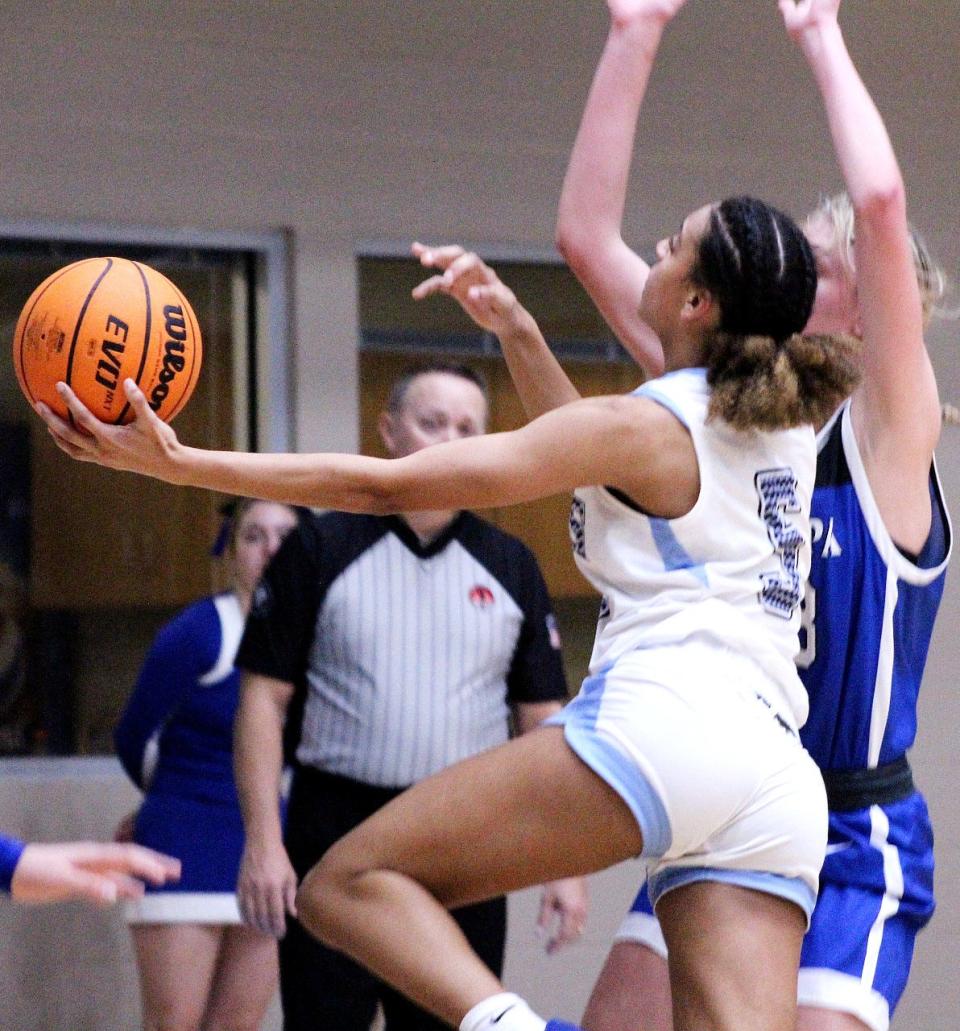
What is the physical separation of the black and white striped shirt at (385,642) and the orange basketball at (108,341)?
1.47m

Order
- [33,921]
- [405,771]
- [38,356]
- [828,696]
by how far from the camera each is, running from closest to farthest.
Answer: [38,356]
[828,696]
[405,771]
[33,921]

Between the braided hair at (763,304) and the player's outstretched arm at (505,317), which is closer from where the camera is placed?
the braided hair at (763,304)

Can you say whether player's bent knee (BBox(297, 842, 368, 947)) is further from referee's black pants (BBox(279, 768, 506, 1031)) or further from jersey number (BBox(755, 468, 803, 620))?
referee's black pants (BBox(279, 768, 506, 1031))

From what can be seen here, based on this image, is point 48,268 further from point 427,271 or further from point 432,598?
point 432,598

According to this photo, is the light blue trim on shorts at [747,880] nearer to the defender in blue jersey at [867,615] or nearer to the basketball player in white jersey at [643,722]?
the basketball player in white jersey at [643,722]

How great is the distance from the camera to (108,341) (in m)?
2.60

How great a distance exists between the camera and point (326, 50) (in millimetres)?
5781

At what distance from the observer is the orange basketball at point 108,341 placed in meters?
2.55

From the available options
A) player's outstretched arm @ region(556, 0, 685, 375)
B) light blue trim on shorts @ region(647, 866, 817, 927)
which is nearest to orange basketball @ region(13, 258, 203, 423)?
player's outstretched arm @ region(556, 0, 685, 375)

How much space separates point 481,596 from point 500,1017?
6.76ft

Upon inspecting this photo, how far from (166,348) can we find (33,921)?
3.28m

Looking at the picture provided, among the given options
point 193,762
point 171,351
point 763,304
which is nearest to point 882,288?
point 763,304

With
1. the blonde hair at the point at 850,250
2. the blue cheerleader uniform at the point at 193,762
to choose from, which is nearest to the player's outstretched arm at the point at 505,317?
the blonde hair at the point at 850,250

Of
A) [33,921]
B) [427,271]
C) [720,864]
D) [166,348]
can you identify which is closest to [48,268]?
[427,271]
